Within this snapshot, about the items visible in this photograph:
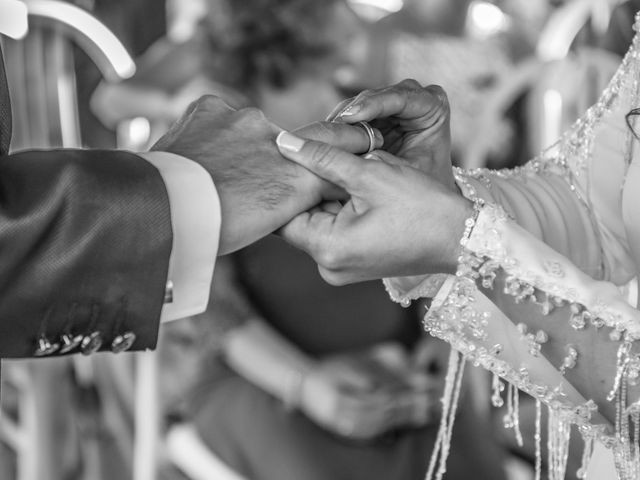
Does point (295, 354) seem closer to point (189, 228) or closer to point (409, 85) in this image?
point (409, 85)

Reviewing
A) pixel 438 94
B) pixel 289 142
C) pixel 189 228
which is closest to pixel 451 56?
pixel 438 94

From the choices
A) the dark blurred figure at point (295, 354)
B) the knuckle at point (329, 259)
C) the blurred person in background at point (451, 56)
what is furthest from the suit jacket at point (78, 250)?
the blurred person in background at point (451, 56)

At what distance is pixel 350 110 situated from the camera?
0.81m

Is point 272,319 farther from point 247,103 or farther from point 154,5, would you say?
point 154,5

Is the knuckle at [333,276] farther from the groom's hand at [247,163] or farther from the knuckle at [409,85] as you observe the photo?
the knuckle at [409,85]

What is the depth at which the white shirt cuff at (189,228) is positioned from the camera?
0.69 meters

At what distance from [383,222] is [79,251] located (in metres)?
0.22

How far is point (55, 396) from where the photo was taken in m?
1.88

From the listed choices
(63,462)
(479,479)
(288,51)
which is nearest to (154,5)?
(288,51)

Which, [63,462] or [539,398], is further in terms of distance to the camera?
[63,462]

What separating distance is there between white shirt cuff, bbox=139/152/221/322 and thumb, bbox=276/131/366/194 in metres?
0.08

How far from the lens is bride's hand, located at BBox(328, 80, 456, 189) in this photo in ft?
2.70

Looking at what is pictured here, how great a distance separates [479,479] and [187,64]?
1.14 meters

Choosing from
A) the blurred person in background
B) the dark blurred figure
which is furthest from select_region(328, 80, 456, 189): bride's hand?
the blurred person in background
